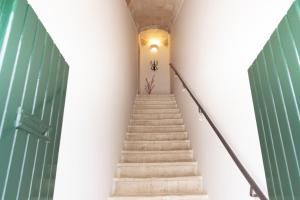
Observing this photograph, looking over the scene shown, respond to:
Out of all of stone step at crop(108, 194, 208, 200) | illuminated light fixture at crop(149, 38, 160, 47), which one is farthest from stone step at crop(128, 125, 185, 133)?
illuminated light fixture at crop(149, 38, 160, 47)

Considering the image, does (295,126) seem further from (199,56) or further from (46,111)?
(199,56)

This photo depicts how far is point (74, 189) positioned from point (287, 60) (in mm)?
1361

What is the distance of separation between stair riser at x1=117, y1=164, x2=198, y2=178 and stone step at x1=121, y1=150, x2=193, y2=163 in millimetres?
212

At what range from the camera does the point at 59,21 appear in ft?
4.35

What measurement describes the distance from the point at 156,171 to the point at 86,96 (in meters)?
1.67

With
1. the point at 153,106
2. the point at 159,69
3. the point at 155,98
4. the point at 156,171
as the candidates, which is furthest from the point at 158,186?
the point at 159,69

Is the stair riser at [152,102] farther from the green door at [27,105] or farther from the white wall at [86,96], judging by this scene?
the green door at [27,105]

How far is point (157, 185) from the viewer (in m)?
2.81

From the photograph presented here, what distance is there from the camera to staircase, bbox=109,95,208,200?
108 inches

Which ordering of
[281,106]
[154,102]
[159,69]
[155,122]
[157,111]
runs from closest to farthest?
[281,106] → [155,122] → [157,111] → [154,102] → [159,69]

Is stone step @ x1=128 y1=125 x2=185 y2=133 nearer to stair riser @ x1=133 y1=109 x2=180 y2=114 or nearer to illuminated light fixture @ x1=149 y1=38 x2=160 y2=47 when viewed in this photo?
stair riser @ x1=133 y1=109 x2=180 y2=114

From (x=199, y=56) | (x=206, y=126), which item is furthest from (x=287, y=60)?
(x=199, y=56)

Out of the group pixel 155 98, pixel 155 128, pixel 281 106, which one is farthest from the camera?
pixel 155 98

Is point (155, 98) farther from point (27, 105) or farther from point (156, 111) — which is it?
point (27, 105)
